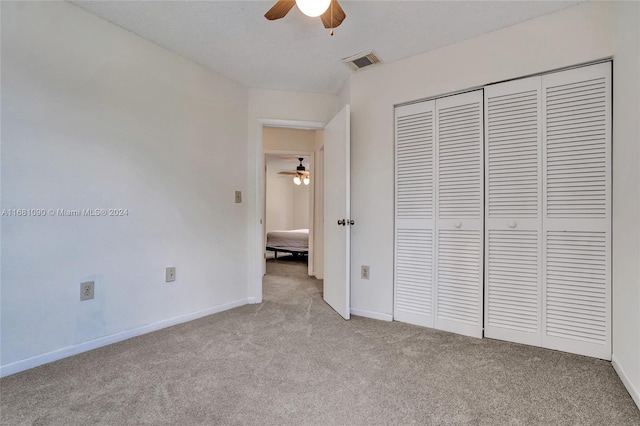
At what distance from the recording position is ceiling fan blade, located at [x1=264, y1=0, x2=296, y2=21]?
1.61 m

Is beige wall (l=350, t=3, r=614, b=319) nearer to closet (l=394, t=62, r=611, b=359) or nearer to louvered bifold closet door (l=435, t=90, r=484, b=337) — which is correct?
closet (l=394, t=62, r=611, b=359)

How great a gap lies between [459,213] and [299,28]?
73.1 inches

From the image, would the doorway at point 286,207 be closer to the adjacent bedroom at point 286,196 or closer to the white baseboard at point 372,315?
the adjacent bedroom at point 286,196

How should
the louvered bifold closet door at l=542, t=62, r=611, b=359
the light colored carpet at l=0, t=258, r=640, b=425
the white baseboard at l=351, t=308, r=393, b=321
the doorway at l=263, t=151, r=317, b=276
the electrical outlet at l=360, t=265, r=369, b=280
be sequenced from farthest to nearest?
the doorway at l=263, t=151, r=317, b=276 < the electrical outlet at l=360, t=265, r=369, b=280 < the white baseboard at l=351, t=308, r=393, b=321 < the louvered bifold closet door at l=542, t=62, r=611, b=359 < the light colored carpet at l=0, t=258, r=640, b=425

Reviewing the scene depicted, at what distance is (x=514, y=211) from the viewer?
2178 millimetres

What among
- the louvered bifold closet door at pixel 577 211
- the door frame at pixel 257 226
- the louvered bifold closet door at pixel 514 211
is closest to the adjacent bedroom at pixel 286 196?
the door frame at pixel 257 226

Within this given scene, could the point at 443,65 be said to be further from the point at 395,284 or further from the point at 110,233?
the point at 110,233

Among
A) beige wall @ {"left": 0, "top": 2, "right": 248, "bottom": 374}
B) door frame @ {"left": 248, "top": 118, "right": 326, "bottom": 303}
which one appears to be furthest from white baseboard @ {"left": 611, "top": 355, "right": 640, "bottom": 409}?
beige wall @ {"left": 0, "top": 2, "right": 248, "bottom": 374}

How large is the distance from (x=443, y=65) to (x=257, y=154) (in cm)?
191

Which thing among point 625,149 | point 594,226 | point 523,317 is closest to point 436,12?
point 625,149

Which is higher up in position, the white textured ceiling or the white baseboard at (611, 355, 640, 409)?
the white textured ceiling

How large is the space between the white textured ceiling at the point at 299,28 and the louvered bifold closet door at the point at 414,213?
0.56 metres

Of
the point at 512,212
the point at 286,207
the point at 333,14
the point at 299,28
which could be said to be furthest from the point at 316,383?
the point at 286,207

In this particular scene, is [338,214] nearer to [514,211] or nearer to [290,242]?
[514,211]
